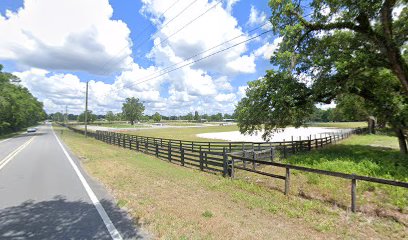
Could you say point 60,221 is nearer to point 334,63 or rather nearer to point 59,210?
point 59,210

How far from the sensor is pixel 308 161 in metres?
13.0

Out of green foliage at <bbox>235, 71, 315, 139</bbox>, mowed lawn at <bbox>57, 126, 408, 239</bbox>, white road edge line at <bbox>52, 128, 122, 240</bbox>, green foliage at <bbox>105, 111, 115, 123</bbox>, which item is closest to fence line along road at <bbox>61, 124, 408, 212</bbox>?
mowed lawn at <bbox>57, 126, 408, 239</bbox>

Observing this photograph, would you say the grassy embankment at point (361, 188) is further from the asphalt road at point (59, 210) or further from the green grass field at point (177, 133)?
the green grass field at point (177, 133)

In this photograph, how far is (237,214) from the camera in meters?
5.96

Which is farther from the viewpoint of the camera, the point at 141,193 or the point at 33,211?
the point at 141,193

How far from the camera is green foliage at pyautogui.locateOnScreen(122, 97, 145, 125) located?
5421 inches

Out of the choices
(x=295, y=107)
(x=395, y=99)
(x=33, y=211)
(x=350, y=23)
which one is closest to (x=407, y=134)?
(x=395, y=99)

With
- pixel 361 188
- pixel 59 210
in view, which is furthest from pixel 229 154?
pixel 59 210

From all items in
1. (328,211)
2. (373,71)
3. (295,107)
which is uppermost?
(373,71)

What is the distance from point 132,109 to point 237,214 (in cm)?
13845

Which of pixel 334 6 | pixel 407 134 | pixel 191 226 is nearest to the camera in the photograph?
pixel 191 226

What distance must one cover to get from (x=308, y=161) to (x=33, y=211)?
1194cm

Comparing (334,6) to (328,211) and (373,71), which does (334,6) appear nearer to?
(373,71)

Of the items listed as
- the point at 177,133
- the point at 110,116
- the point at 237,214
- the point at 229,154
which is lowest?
the point at 177,133
